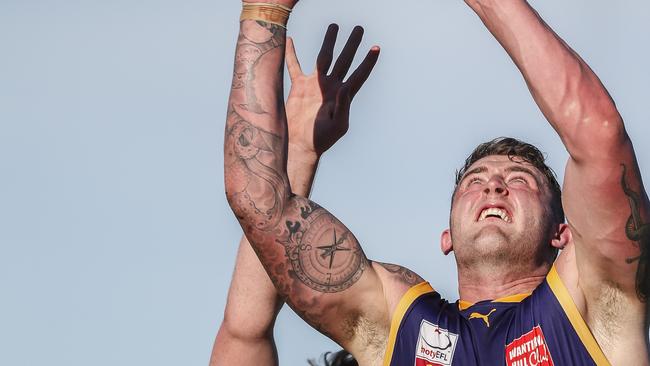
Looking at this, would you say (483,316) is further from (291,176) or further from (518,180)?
(291,176)

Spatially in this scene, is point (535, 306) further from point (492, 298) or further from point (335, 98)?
point (335, 98)

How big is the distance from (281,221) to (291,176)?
80 centimetres

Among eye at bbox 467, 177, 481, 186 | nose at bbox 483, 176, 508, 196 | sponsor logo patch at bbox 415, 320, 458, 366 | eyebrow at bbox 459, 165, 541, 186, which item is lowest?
sponsor logo patch at bbox 415, 320, 458, 366

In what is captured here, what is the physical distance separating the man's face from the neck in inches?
2.6

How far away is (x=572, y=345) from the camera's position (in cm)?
609

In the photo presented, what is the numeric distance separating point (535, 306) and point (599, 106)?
1.19m

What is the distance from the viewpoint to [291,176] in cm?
725

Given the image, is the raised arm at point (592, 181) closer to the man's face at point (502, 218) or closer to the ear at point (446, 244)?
the man's face at point (502, 218)

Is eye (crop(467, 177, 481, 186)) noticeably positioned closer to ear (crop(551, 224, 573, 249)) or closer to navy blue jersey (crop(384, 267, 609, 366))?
ear (crop(551, 224, 573, 249))

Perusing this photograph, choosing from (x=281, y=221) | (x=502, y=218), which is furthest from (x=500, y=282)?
(x=281, y=221)

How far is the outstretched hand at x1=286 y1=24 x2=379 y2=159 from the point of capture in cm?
721

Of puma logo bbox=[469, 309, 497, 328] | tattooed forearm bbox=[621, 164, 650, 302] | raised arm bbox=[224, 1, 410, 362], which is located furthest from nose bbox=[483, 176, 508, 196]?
tattooed forearm bbox=[621, 164, 650, 302]

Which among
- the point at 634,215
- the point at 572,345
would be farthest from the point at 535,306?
the point at 634,215

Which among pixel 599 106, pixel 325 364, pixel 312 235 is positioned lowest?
pixel 325 364
